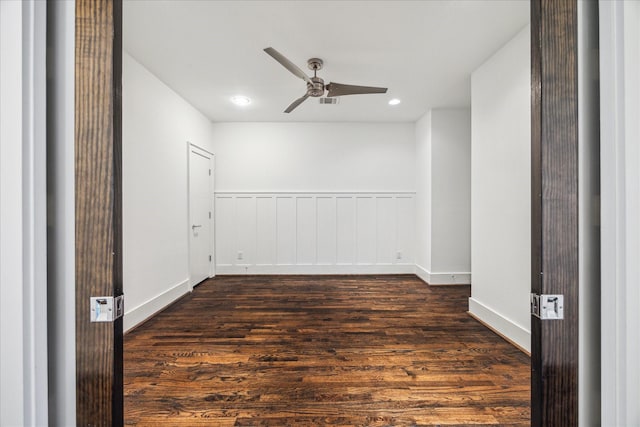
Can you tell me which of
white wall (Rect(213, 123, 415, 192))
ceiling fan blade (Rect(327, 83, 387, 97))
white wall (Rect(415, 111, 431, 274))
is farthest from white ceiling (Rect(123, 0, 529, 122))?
white wall (Rect(213, 123, 415, 192))

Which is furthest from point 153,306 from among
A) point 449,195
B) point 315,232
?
point 449,195

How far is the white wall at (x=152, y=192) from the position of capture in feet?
8.34

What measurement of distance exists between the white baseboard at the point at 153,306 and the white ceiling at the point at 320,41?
2450mm

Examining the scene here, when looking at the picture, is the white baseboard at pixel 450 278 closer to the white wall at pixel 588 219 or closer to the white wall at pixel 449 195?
the white wall at pixel 449 195

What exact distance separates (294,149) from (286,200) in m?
0.90

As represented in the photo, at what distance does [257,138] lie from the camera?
15.1 feet

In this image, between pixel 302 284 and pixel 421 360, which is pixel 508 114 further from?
pixel 302 284

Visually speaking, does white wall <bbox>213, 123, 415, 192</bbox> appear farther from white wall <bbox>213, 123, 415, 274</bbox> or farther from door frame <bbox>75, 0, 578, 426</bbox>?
door frame <bbox>75, 0, 578, 426</bbox>
